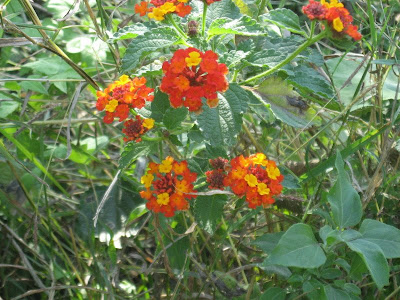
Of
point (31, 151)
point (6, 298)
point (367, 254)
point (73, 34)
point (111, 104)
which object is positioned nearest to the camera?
point (367, 254)

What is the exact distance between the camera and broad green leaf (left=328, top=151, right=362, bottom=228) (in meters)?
1.09

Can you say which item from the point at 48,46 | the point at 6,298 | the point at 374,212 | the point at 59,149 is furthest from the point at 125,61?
the point at 6,298

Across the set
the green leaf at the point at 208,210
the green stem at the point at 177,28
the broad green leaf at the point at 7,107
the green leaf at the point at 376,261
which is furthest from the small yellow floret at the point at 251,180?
the broad green leaf at the point at 7,107

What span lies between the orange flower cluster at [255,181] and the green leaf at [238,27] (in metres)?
0.28

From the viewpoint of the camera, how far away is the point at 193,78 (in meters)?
1.10

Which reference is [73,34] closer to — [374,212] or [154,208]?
[154,208]

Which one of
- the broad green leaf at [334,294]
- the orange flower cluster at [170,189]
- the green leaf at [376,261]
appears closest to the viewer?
the green leaf at [376,261]

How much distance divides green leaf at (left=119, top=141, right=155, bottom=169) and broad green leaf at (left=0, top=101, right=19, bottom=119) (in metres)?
0.56

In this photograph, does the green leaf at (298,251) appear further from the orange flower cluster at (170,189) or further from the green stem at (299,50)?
the green stem at (299,50)

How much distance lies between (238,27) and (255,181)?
1.09ft

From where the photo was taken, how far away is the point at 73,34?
185 centimetres

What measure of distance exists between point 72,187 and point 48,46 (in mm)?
718

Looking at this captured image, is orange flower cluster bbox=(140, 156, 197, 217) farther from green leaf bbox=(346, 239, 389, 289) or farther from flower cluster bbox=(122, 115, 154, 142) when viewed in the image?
green leaf bbox=(346, 239, 389, 289)

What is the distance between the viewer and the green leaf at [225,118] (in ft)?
3.76
